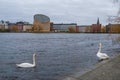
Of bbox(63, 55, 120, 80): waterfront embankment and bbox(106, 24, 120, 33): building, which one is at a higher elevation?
bbox(106, 24, 120, 33): building

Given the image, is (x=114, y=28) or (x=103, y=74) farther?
(x=114, y=28)

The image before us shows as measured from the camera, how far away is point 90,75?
13578mm

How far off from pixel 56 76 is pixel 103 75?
202 inches

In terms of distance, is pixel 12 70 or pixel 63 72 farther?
pixel 12 70

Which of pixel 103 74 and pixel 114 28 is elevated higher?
pixel 114 28

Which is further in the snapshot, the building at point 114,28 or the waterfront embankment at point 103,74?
the building at point 114,28

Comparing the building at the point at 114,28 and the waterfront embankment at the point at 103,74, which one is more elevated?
the building at the point at 114,28

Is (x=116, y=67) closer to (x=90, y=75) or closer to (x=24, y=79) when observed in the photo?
(x=90, y=75)

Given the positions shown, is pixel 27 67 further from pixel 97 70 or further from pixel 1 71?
pixel 97 70

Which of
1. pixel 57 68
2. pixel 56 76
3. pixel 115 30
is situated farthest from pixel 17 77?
pixel 115 30

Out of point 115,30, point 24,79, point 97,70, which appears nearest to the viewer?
point 97,70

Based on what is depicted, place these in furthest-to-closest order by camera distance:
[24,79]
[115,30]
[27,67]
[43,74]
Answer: [115,30]
[27,67]
[43,74]
[24,79]

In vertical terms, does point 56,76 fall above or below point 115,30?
below

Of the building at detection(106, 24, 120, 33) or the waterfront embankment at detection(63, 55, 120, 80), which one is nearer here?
the waterfront embankment at detection(63, 55, 120, 80)
